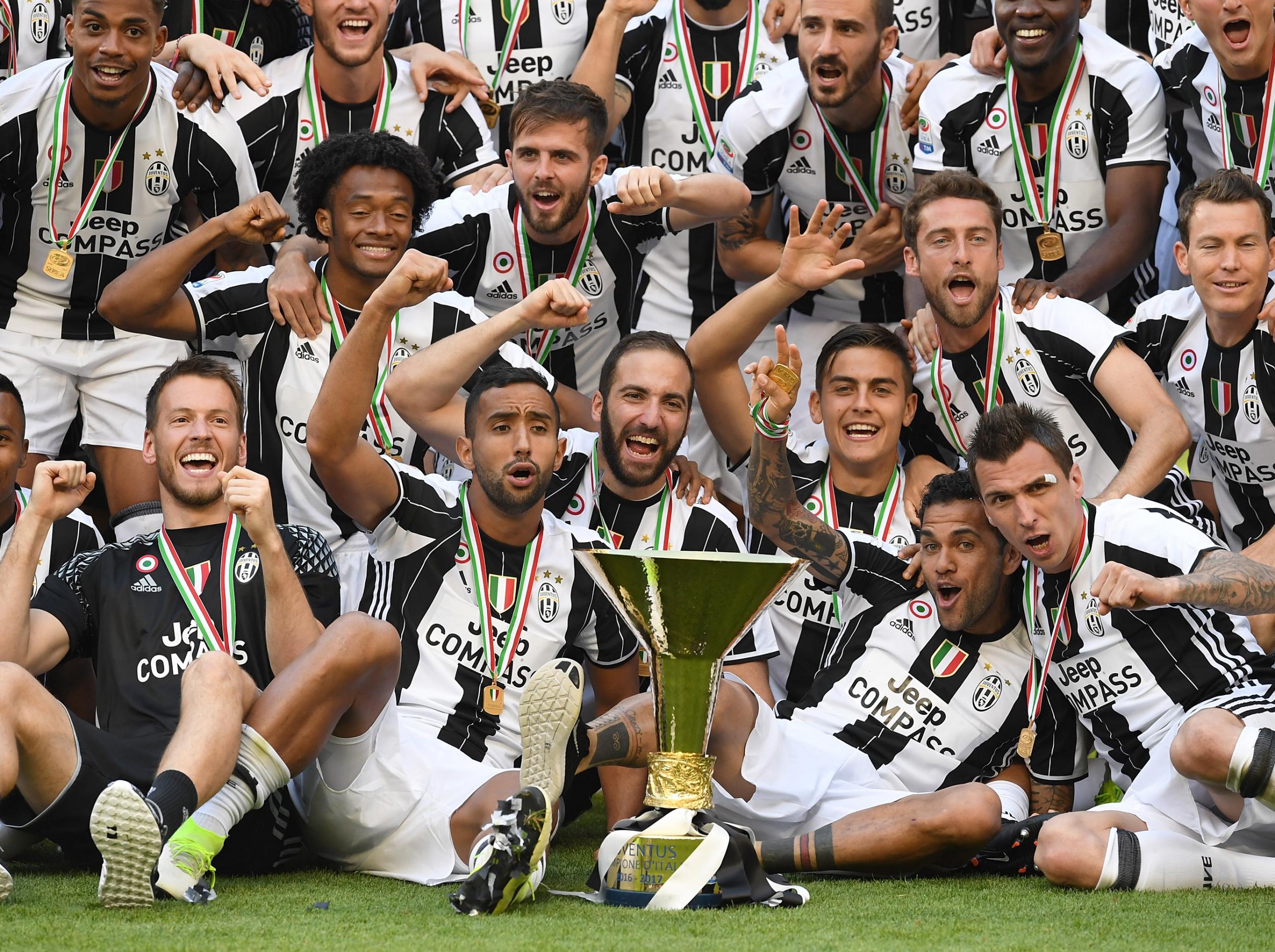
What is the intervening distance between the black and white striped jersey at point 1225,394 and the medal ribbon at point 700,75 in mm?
1885

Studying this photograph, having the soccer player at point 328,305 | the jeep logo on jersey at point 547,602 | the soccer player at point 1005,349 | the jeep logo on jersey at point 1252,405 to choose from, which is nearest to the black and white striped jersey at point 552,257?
the soccer player at point 328,305

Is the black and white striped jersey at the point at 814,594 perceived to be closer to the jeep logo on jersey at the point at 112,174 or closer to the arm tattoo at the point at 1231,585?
the arm tattoo at the point at 1231,585

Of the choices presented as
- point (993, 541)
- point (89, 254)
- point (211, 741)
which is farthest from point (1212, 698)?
point (89, 254)

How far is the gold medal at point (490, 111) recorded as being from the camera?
263 inches

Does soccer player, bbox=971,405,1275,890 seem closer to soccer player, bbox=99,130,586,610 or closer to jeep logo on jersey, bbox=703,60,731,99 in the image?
soccer player, bbox=99,130,586,610

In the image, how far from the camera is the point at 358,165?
5750 mm

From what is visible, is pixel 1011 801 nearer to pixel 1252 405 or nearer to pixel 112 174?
pixel 1252 405

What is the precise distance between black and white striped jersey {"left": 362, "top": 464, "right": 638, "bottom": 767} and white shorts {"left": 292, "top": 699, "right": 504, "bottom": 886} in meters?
0.20

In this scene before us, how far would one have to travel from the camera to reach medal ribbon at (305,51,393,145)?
20.8ft

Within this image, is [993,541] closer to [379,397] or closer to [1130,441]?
[1130,441]

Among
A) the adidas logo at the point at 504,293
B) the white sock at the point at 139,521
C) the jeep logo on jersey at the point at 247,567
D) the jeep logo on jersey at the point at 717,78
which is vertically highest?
the jeep logo on jersey at the point at 717,78

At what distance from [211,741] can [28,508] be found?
865 mm

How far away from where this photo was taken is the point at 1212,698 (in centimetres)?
461

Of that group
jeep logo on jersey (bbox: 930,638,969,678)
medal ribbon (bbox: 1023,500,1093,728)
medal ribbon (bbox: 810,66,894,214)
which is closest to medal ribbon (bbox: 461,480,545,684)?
jeep logo on jersey (bbox: 930,638,969,678)
